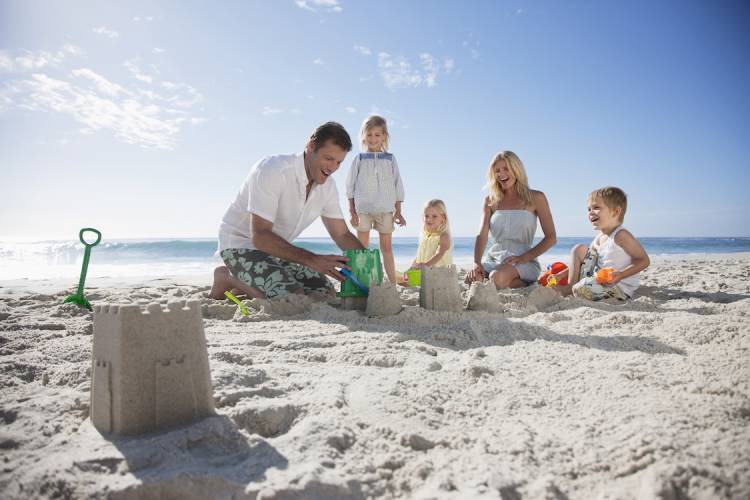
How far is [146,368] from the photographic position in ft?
3.69

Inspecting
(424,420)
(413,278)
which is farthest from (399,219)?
(424,420)

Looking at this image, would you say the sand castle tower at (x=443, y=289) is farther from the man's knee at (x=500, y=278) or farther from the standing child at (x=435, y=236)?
the standing child at (x=435, y=236)

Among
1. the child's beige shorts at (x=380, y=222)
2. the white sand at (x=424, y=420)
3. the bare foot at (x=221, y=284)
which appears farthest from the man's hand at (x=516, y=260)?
the bare foot at (x=221, y=284)

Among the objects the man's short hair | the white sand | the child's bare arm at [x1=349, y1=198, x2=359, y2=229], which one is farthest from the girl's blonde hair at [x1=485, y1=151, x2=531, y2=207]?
the white sand

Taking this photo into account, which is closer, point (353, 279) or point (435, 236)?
point (353, 279)

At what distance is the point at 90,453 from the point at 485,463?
94cm

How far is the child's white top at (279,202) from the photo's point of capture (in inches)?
120

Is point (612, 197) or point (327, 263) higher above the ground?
point (612, 197)

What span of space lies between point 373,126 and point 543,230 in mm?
1997

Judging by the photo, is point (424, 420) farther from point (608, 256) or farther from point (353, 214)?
point (353, 214)

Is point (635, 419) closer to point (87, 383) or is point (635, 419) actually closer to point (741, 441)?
point (741, 441)

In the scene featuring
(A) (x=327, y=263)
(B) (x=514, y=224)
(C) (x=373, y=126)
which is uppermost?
(C) (x=373, y=126)

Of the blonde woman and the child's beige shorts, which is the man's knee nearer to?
the blonde woman

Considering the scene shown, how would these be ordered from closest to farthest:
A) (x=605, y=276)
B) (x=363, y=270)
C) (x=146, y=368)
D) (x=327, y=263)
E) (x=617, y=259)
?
(x=146, y=368), (x=327, y=263), (x=363, y=270), (x=605, y=276), (x=617, y=259)
